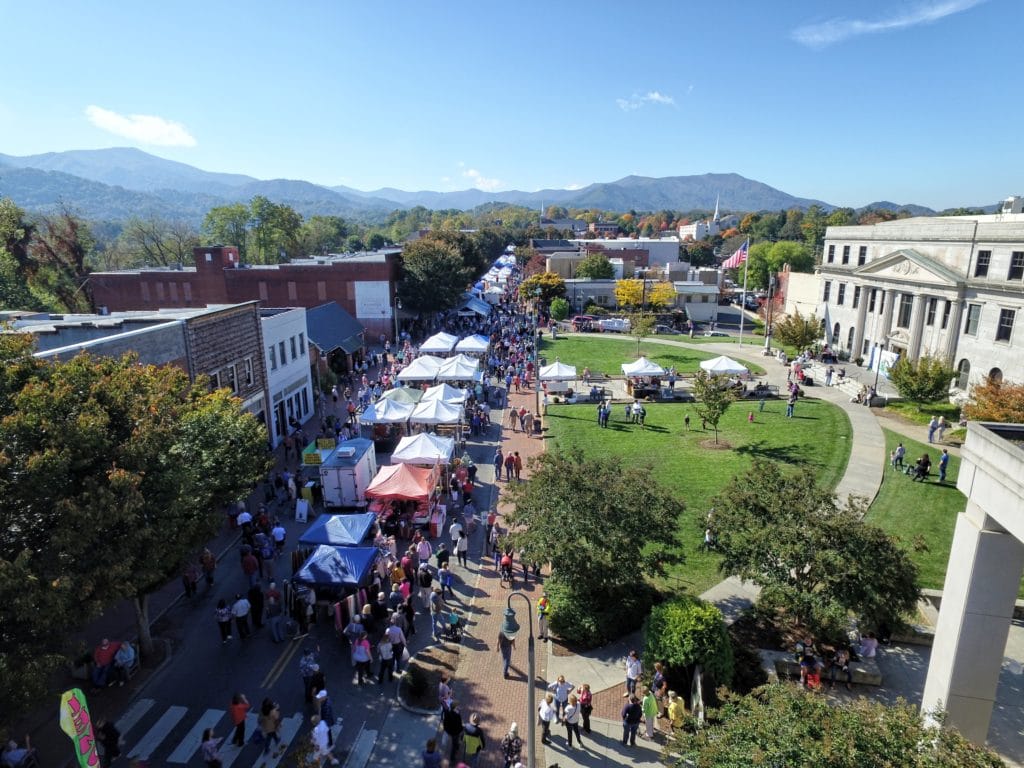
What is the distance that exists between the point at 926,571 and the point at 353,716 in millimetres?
15497

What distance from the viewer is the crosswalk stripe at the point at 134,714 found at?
11344mm

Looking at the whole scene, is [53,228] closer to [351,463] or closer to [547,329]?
[547,329]

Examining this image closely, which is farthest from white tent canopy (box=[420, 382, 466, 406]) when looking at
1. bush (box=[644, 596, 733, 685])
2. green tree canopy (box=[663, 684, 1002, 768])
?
green tree canopy (box=[663, 684, 1002, 768])

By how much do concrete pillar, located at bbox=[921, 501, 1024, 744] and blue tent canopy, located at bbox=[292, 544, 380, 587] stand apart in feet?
37.3

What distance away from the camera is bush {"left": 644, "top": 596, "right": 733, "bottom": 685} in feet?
38.6

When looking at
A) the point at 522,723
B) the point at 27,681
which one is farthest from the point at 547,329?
the point at 27,681

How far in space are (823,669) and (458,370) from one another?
22771 millimetres

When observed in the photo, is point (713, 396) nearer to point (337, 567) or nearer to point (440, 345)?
point (337, 567)

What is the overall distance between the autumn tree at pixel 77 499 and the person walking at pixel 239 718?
107 inches

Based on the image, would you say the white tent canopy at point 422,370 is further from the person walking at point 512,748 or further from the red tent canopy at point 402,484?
the person walking at point 512,748

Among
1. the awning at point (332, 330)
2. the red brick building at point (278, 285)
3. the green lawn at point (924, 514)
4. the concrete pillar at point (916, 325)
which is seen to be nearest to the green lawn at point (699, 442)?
the green lawn at point (924, 514)

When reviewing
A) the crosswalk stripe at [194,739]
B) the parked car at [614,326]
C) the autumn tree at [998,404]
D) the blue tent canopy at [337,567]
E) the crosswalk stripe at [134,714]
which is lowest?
the crosswalk stripe at [134,714]

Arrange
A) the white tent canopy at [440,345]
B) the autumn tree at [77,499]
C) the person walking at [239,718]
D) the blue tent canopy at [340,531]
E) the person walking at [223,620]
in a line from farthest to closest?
the white tent canopy at [440,345]
the blue tent canopy at [340,531]
the person walking at [223,620]
the person walking at [239,718]
the autumn tree at [77,499]

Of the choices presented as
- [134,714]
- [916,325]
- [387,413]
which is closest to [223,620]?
[134,714]
